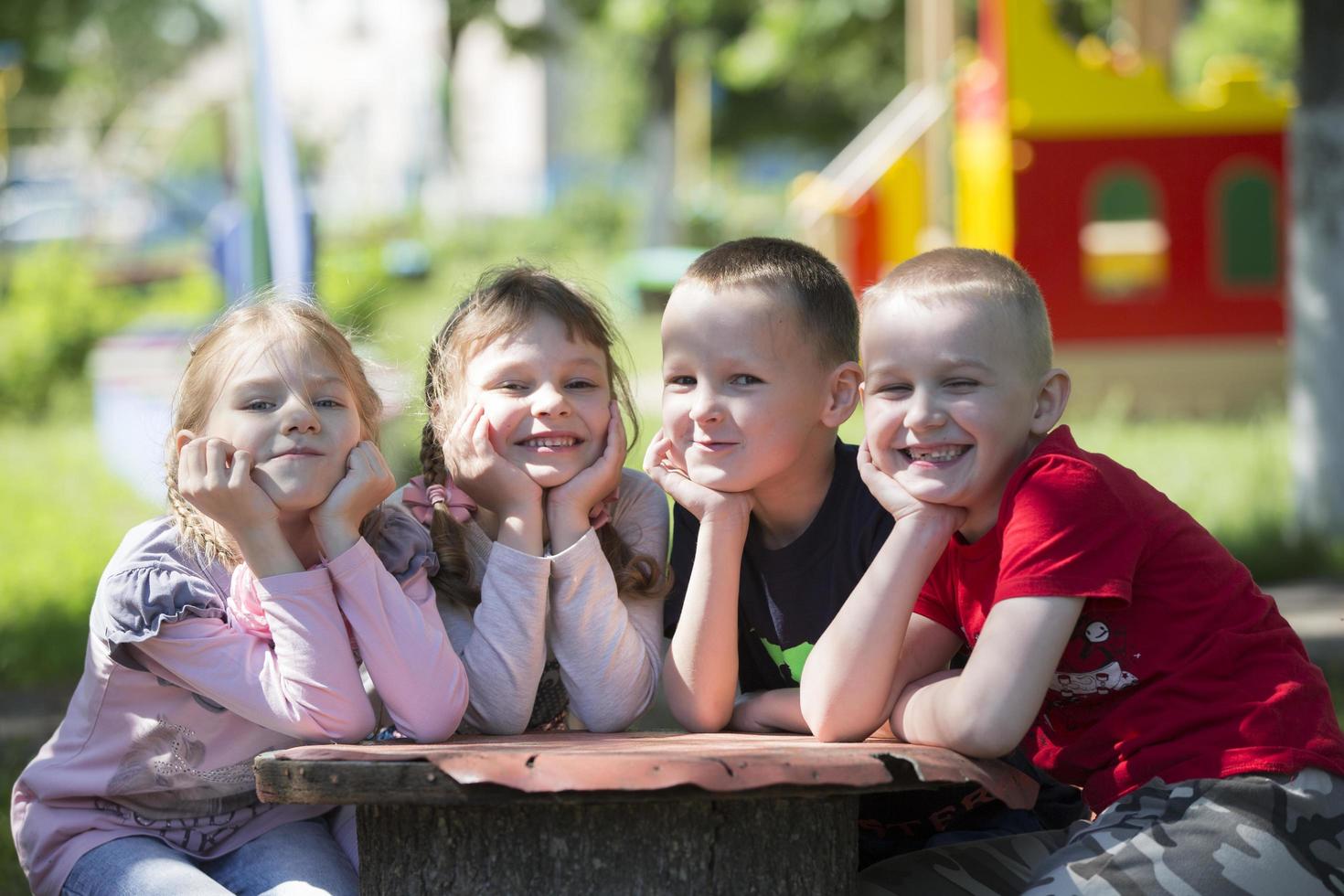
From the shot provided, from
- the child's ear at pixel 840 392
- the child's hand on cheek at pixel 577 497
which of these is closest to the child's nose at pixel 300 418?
the child's hand on cheek at pixel 577 497

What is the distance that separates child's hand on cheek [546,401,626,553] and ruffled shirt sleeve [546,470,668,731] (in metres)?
0.03

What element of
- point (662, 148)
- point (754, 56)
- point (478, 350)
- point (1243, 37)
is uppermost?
point (1243, 37)

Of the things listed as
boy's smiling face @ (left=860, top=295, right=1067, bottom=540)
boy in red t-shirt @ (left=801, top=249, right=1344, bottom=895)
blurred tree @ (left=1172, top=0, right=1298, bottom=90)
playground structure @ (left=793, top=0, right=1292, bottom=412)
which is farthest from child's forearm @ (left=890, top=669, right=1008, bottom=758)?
blurred tree @ (left=1172, top=0, right=1298, bottom=90)

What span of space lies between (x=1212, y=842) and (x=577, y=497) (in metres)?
1.12

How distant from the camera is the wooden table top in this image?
6.34 feet

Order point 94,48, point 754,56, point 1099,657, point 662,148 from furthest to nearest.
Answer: point 94,48 → point 662,148 → point 754,56 → point 1099,657

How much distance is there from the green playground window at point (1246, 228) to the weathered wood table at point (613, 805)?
32.6ft

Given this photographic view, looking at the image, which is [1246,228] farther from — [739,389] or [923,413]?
[923,413]

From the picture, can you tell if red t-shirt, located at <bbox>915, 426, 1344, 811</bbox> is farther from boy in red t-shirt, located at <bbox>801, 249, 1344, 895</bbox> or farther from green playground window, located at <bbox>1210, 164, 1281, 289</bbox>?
green playground window, located at <bbox>1210, 164, 1281, 289</bbox>

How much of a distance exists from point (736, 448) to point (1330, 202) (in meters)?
5.65

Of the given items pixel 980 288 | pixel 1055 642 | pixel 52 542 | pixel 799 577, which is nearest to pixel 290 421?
pixel 799 577

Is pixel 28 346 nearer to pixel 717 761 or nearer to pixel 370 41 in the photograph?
pixel 717 761

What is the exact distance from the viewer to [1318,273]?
23.9 ft

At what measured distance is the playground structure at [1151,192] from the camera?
10836 mm
